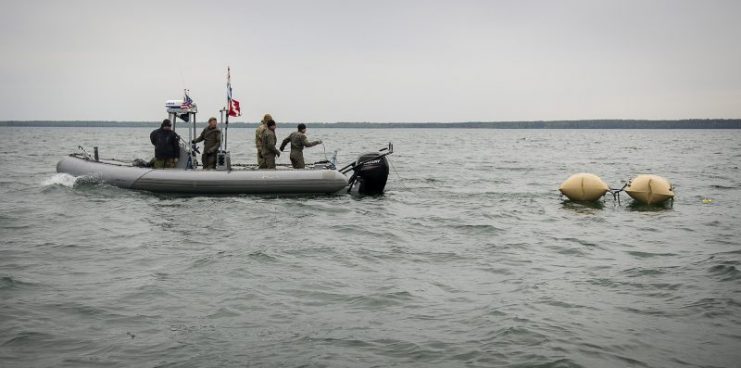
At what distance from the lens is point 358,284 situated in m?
8.33

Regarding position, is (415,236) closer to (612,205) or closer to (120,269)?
(120,269)

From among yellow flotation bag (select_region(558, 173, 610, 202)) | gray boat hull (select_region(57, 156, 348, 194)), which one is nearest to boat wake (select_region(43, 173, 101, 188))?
gray boat hull (select_region(57, 156, 348, 194))

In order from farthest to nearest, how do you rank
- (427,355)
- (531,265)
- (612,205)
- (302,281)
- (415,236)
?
(612,205)
(415,236)
(531,265)
(302,281)
(427,355)

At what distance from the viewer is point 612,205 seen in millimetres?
15695

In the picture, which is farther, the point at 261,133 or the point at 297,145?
the point at 297,145

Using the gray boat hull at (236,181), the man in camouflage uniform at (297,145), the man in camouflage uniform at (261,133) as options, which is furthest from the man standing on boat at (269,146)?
the gray boat hull at (236,181)

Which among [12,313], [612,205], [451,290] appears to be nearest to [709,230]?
[612,205]

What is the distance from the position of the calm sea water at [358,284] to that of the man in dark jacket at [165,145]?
3.21ft

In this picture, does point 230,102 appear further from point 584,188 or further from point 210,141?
point 584,188

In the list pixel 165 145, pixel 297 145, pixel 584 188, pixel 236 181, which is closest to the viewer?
pixel 236 181

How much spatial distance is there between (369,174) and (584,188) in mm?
5231

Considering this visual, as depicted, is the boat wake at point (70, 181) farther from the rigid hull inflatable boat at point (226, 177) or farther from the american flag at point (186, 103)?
the american flag at point (186, 103)

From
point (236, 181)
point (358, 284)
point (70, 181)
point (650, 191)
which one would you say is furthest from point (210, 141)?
point (650, 191)

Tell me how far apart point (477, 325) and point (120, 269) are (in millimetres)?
5021
